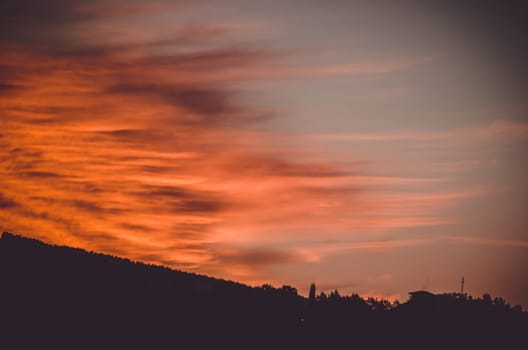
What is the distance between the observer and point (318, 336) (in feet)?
107

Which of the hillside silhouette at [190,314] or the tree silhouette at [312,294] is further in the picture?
the tree silhouette at [312,294]

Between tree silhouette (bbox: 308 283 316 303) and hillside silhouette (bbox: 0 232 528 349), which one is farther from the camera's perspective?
tree silhouette (bbox: 308 283 316 303)

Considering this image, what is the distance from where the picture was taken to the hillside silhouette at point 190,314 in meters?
26.9

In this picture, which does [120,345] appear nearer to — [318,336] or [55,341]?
[55,341]

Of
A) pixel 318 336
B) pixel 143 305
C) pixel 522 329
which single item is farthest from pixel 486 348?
pixel 143 305

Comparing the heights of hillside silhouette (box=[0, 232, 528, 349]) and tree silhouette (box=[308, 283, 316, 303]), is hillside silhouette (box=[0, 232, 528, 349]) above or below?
below

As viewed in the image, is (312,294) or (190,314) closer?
(190,314)

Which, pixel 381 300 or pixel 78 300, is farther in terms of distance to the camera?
pixel 381 300

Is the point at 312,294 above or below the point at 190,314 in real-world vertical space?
above

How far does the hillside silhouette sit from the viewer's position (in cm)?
2688

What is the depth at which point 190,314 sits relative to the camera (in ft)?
96.5

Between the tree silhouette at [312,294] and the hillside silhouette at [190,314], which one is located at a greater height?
the tree silhouette at [312,294]

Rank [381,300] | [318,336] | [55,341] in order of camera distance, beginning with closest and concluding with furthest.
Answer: [55,341]
[318,336]
[381,300]

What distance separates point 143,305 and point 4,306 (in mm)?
5333
